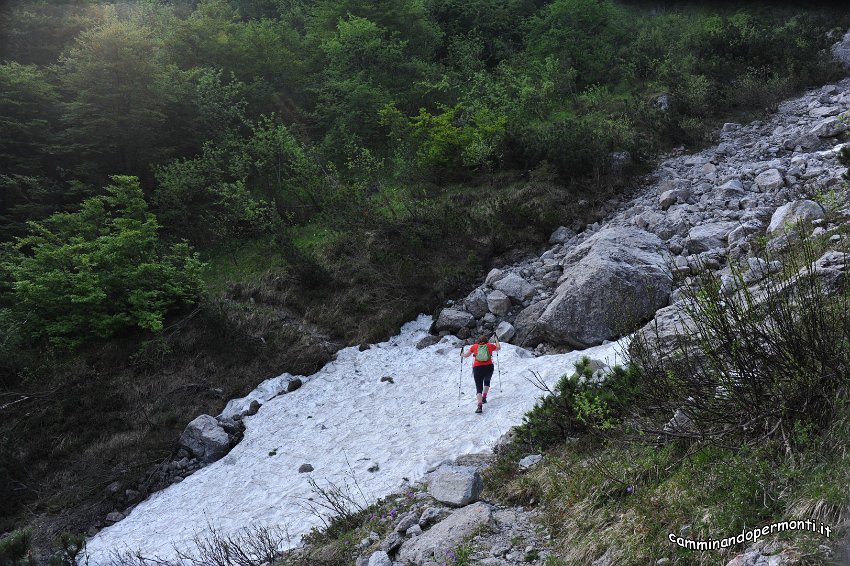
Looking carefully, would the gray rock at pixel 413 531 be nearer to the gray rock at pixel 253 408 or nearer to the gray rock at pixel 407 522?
the gray rock at pixel 407 522

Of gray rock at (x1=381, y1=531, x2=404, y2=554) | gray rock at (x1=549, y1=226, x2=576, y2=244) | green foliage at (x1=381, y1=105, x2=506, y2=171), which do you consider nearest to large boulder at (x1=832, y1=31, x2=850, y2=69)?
green foliage at (x1=381, y1=105, x2=506, y2=171)

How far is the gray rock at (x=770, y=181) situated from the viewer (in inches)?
546

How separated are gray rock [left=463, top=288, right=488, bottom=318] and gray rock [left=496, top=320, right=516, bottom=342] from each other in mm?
1080

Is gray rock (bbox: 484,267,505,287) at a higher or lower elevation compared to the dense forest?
lower

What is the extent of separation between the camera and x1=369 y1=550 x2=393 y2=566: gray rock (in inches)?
211

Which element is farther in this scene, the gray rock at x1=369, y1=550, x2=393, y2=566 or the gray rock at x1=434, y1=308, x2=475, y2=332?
the gray rock at x1=434, y1=308, x2=475, y2=332

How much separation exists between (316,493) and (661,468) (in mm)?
6019

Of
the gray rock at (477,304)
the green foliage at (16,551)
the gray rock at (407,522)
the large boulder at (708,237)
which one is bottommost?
the gray rock at (477,304)

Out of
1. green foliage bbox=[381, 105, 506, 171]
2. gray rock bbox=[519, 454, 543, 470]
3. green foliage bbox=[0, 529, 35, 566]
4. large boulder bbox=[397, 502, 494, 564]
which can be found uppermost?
green foliage bbox=[381, 105, 506, 171]

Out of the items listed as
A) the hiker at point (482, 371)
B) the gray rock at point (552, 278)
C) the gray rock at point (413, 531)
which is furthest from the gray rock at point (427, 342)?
the gray rock at point (413, 531)

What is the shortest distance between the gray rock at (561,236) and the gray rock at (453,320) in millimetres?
3826

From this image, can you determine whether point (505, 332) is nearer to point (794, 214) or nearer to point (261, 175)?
point (794, 214)

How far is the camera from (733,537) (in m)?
3.51

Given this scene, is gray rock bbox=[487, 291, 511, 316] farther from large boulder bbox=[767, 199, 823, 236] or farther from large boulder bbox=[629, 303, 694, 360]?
large boulder bbox=[767, 199, 823, 236]
